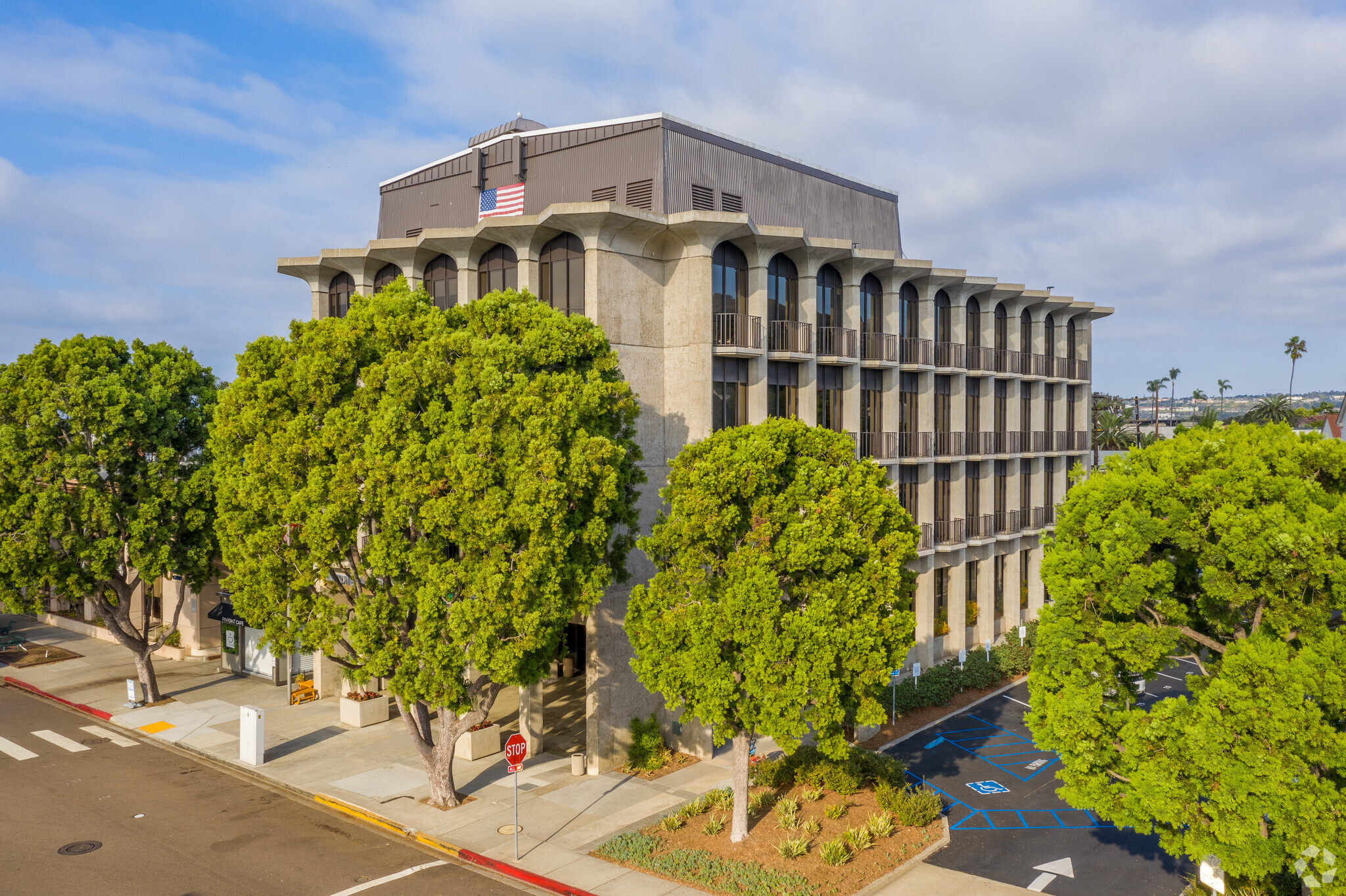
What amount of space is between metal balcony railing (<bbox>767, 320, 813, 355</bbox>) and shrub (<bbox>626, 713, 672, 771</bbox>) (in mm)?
12445

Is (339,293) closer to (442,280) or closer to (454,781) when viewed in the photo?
(442,280)

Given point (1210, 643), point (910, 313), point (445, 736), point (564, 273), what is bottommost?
point (445, 736)

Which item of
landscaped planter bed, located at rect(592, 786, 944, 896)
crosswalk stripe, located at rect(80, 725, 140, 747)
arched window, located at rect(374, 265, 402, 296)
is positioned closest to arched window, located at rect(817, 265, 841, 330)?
arched window, located at rect(374, 265, 402, 296)

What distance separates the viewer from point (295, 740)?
26.8 meters

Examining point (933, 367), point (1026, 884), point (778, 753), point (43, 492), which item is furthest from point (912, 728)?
point (43, 492)

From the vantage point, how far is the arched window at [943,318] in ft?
120

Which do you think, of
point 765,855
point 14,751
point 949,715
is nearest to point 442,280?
point 14,751

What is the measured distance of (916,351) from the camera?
34.5 m

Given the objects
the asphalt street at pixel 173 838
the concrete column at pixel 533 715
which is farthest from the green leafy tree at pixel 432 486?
the concrete column at pixel 533 715

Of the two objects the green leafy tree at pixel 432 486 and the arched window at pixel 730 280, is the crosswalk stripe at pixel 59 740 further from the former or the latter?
the arched window at pixel 730 280

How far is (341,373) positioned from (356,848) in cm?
1074

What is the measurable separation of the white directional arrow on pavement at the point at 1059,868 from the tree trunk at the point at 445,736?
42.3ft

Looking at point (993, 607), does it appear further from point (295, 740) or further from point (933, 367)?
point (295, 740)

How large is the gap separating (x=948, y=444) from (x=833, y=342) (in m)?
8.60
